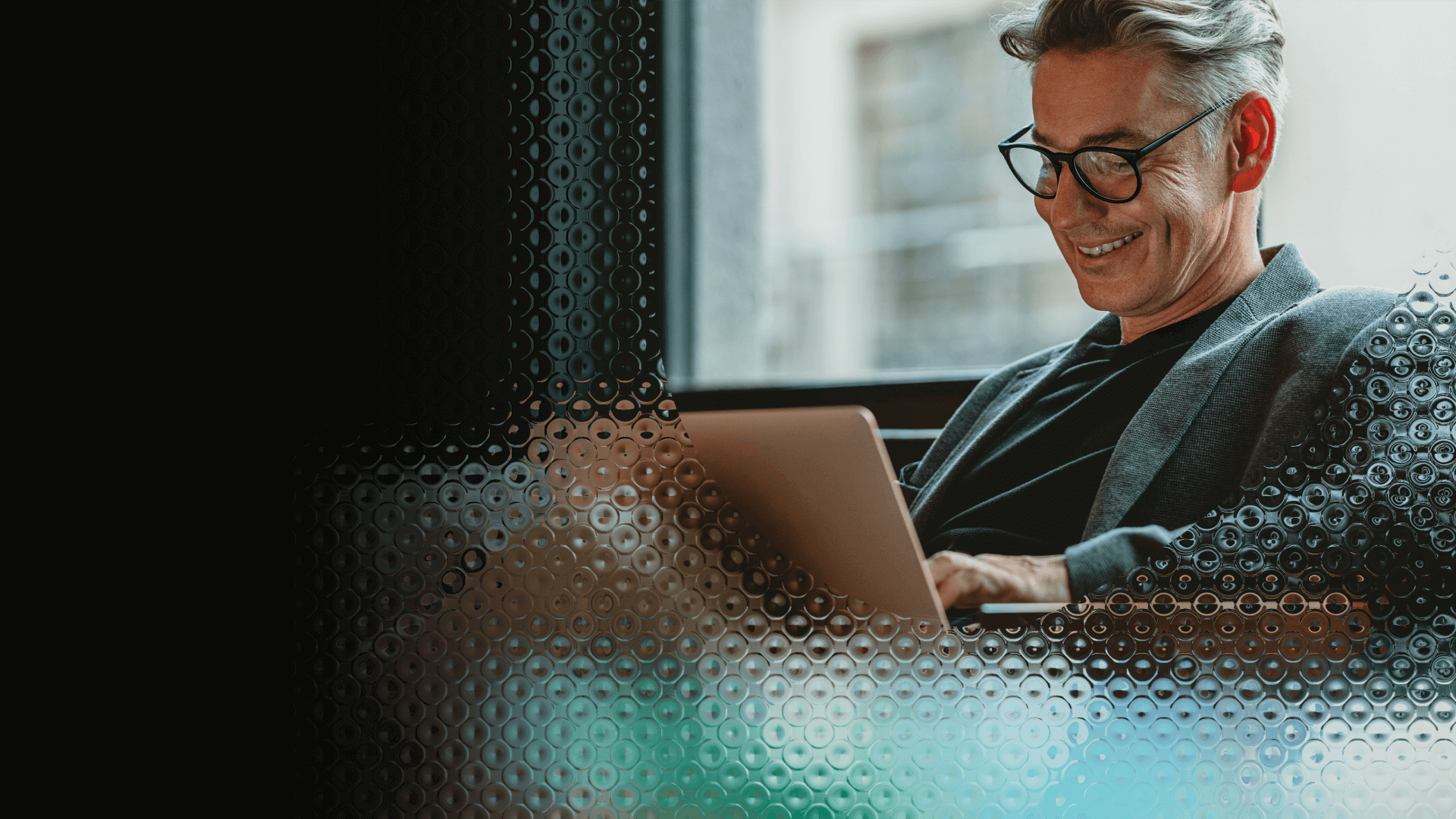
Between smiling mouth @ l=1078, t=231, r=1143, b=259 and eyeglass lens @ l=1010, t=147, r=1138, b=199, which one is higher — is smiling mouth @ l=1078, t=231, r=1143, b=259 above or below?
below

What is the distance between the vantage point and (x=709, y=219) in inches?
69.5

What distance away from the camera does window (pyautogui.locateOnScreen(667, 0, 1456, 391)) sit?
2.80 ft

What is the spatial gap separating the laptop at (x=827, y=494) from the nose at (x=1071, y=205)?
10.2 inches

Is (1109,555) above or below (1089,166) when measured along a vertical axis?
below

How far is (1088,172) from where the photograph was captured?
887 millimetres

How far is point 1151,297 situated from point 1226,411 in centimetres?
12

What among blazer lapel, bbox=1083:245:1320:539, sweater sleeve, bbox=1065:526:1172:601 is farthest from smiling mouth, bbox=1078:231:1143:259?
sweater sleeve, bbox=1065:526:1172:601

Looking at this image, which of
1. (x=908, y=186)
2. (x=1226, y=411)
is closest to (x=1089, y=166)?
(x=1226, y=411)

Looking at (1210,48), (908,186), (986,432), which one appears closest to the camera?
(1210,48)

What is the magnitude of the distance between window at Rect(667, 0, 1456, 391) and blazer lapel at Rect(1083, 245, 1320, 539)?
0.11ft

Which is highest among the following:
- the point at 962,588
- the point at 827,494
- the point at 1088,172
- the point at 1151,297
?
the point at 1088,172

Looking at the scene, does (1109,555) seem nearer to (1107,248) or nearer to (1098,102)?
(1107,248)

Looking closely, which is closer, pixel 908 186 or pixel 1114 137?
pixel 1114 137

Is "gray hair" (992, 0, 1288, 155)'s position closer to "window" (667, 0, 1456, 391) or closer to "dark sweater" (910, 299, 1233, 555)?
"window" (667, 0, 1456, 391)
